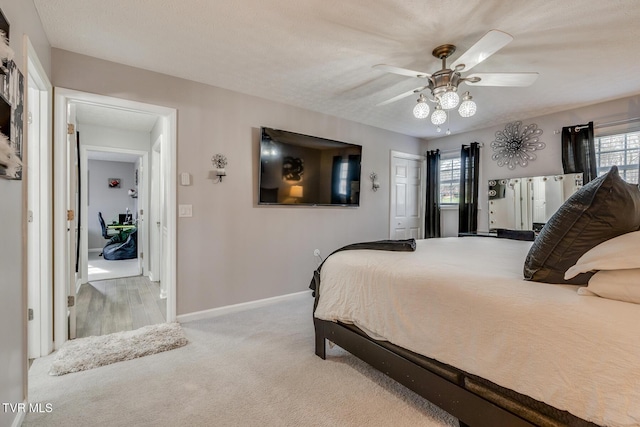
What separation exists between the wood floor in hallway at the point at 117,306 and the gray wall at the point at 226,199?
561 mm

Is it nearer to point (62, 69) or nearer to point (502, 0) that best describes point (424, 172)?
point (502, 0)

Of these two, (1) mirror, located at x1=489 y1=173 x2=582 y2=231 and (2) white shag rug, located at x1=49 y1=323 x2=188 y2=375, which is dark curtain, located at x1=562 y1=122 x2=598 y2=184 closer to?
(1) mirror, located at x1=489 y1=173 x2=582 y2=231

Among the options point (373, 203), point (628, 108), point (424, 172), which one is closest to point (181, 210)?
point (373, 203)

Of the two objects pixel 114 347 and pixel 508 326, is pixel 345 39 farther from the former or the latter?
pixel 114 347

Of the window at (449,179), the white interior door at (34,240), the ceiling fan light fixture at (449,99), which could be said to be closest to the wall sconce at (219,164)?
the white interior door at (34,240)

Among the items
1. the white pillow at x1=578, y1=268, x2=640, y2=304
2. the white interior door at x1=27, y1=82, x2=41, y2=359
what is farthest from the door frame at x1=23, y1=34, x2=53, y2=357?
the white pillow at x1=578, y1=268, x2=640, y2=304

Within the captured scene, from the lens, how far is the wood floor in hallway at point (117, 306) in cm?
293

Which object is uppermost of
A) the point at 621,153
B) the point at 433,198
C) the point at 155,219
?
the point at 621,153

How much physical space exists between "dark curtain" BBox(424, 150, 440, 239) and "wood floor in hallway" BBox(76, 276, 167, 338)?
421cm

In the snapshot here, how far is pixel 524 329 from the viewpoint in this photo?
113 centimetres

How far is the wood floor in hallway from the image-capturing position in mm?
Answer: 2932

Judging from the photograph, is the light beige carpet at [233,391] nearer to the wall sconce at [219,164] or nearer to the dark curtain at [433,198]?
the wall sconce at [219,164]

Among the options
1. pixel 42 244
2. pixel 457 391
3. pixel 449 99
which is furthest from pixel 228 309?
pixel 449 99

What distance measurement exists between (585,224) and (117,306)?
4.26m
